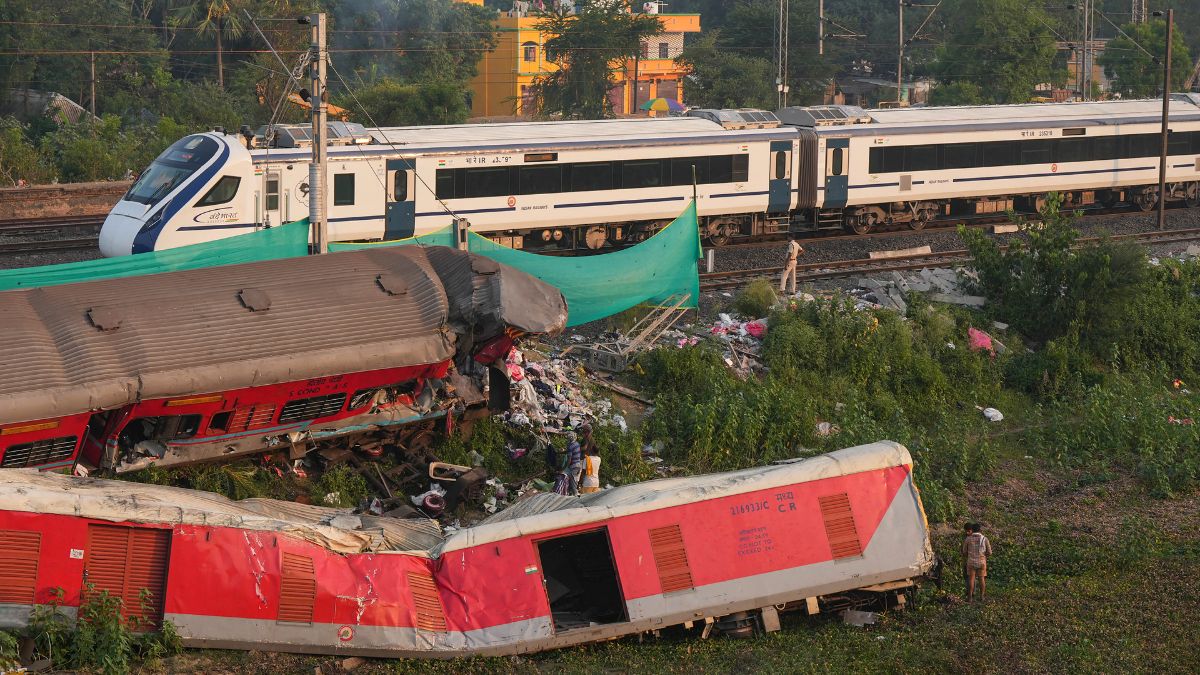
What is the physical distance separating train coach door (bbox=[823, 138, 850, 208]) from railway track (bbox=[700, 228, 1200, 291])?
220 centimetres

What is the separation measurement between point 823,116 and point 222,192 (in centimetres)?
1308

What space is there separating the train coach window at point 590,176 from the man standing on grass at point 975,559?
43.0ft

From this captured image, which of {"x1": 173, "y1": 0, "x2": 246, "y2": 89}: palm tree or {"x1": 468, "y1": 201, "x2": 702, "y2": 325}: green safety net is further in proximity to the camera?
{"x1": 173, "y1": 0, "x2": 246, "y2": 89}: palm tree

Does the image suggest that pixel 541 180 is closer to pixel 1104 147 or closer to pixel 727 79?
pixel 1104 147

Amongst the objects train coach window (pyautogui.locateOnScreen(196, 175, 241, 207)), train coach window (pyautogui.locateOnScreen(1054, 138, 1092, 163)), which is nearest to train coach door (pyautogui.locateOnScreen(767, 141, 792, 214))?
train coach window (pyautogui.locateOnScreen(1054, 138, 1092, 163))

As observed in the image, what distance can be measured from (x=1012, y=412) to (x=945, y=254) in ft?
22.8

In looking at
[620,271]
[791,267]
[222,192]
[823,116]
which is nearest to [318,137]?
[620,271]

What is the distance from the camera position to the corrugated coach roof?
1247 centimetres

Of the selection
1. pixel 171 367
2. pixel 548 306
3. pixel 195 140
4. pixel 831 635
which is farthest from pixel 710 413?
pixel 195 140

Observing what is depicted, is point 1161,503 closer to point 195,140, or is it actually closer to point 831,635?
point 831,635

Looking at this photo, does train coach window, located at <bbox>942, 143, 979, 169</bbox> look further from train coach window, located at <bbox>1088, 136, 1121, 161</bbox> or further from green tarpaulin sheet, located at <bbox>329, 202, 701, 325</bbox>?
green tarpaulin sheet, located at <bbox>329, 202, 701, 325</bbox>

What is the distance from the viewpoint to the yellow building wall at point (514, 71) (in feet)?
208

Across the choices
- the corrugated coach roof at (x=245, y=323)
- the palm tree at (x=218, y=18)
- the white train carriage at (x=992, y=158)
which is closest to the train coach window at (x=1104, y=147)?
the white train carriage at (x=992, y=158)

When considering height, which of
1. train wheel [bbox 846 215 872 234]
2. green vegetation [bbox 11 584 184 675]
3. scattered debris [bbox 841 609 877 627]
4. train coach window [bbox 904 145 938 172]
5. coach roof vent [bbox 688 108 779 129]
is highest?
coach roof vent [bbox 688 108 779 129]
